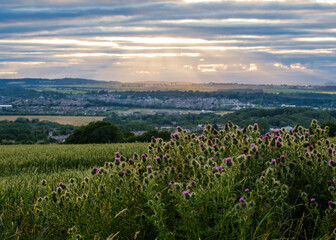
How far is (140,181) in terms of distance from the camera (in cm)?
536

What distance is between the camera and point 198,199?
4.18m

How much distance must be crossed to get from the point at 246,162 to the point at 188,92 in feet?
451

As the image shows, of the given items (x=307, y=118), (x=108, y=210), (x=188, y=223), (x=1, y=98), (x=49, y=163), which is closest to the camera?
(x=188, y=223)

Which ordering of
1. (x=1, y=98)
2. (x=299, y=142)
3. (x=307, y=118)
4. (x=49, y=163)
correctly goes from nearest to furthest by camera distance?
(x=299, y=142) → (x=49, y=163) → (x=307, y=118) → (x=1, y=98)

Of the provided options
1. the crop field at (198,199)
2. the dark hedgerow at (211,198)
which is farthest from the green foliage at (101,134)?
the dark hedgerow at (211,198)

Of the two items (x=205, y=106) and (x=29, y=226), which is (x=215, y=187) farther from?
(x=205, y=106)

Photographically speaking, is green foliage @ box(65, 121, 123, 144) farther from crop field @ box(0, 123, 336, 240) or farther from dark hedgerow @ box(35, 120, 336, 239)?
dark hedgerow @ box(35, 120, 336, 239)

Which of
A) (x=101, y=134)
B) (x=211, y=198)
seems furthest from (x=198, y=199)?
(x=101, y=134)

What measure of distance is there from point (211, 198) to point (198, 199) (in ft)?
1.72

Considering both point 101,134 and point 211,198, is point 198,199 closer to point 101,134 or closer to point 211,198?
point 211,198

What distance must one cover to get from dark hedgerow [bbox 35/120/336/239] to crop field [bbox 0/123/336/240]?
0.01 metres

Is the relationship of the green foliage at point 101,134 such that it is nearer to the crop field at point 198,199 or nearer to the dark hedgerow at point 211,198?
the crop field at point 198,199

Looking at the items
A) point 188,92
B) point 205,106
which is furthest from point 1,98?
point 205,106

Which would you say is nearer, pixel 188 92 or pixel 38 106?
pixel 188 92
